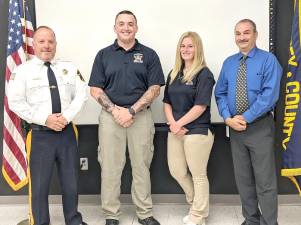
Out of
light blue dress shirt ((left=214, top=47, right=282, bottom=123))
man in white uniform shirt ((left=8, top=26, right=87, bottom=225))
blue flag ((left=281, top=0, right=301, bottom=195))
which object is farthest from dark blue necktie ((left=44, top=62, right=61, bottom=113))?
blue flag ((left=281, top=0, right=301, bottom=195))

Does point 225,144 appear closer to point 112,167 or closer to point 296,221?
point 296,221

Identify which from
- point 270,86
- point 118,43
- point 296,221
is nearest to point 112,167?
point 118,43

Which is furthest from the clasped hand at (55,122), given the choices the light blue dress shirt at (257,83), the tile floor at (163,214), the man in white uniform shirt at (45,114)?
the light blue dress shirt at (257,83)

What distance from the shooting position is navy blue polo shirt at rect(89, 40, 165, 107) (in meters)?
3.00

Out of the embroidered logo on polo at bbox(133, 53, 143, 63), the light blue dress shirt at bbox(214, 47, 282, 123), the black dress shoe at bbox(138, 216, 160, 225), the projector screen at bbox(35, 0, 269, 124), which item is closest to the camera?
the light blue dress shirt at bbox(214, 47, 282, 123)

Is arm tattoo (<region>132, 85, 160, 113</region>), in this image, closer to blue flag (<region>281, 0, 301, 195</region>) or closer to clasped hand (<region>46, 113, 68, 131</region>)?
clasped hand (<region>46, 113, 68, 131</region>)

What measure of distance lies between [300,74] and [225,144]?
1.01 m

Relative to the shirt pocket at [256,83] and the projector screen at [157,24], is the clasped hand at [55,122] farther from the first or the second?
the shirt pocket at [256,83]

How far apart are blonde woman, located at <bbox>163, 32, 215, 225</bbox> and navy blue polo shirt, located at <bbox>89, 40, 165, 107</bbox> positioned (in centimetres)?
19

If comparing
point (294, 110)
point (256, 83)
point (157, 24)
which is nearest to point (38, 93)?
point (157, 24)

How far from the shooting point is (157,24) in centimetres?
346

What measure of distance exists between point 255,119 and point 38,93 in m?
1.66

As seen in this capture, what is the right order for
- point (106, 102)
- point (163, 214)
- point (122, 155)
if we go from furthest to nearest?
1. point (163, 214)
2. point (122, 155)
3. point (106, 102)

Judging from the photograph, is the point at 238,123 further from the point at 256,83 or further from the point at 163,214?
the point at 163,214
